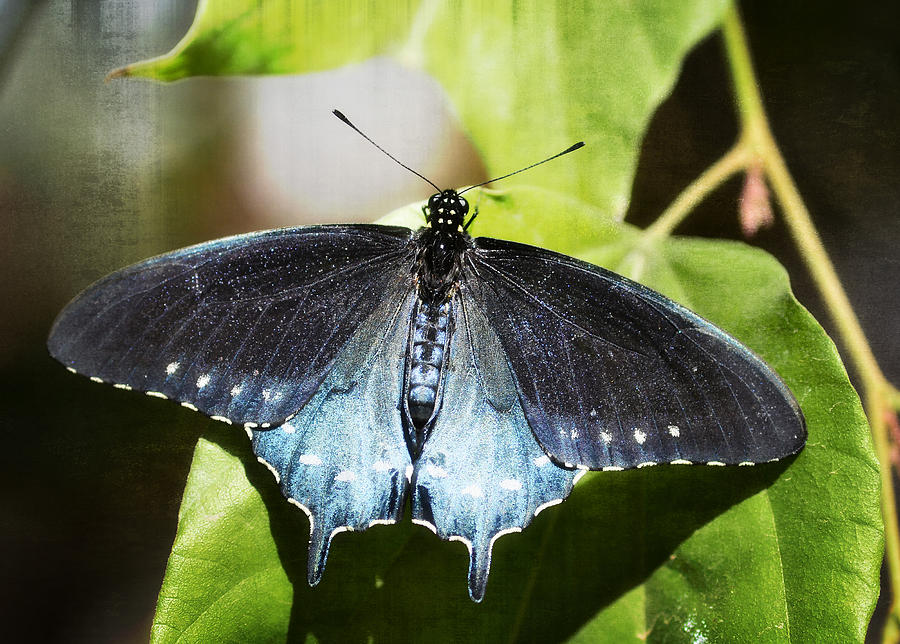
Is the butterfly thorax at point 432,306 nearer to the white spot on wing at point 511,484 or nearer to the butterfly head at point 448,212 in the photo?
the butterfly head at point 448,212

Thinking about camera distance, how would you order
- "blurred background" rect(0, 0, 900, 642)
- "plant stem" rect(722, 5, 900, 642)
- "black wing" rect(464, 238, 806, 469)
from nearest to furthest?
"black wing" rect(464, 238, 806, 469), "plant stem" rect(722, 5, 900, 642), "blurred background" rect(0, 0, 900, 642)

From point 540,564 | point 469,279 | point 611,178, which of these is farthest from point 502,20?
point 540,564

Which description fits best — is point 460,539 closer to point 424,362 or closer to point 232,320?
point 424,362

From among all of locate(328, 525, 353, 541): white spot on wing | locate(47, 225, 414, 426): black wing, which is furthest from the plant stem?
locate(328, 525, 353, 541): white spot on wing

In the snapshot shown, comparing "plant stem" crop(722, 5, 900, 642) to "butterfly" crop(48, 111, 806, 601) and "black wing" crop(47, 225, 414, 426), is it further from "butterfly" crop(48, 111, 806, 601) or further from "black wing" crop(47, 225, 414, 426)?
"black wing" crop(47, 225, 414, 426)

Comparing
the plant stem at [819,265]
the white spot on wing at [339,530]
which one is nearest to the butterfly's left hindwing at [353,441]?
the white spot on wing at [339,530]

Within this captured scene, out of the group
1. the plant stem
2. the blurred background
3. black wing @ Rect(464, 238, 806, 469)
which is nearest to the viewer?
black wing @ Rect(464, 238, 806, 469)

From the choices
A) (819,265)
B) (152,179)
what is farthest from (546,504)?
(152,179)
